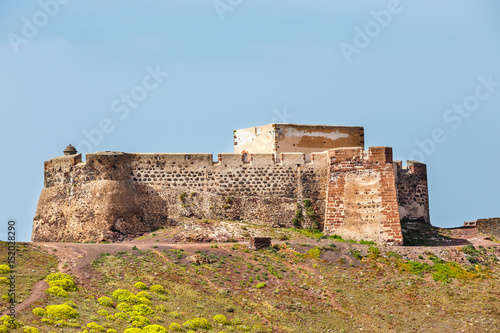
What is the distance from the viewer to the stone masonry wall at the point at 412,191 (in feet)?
132

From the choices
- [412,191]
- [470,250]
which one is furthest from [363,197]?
[470,250]

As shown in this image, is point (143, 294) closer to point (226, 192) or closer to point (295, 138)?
point (226, 192)

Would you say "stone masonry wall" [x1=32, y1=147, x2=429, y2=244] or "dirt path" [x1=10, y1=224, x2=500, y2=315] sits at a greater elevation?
"stone masonry wall" [x1=32, y1=147, x2=429, y2=244]

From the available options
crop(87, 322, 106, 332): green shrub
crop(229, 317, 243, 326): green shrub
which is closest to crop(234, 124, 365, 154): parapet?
crop(229, 317, 243, 326): green shrub

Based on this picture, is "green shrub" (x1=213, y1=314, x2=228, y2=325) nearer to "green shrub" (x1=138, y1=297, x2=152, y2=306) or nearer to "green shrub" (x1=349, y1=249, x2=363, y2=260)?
"green shrub" (x1=138, y1=297, x2=152, y2=306)

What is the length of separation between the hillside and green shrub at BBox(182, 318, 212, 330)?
0.12ft

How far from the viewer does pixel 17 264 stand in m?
29.2

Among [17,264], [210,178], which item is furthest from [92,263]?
[210,178]

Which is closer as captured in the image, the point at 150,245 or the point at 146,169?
the point at 150,245

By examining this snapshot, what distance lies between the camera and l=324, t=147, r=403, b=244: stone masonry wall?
36406 millimetres

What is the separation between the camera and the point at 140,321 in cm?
2553

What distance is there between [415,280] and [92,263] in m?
13.7

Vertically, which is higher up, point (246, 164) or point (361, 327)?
point (246, 164)

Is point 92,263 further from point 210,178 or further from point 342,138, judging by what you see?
point 342,138
